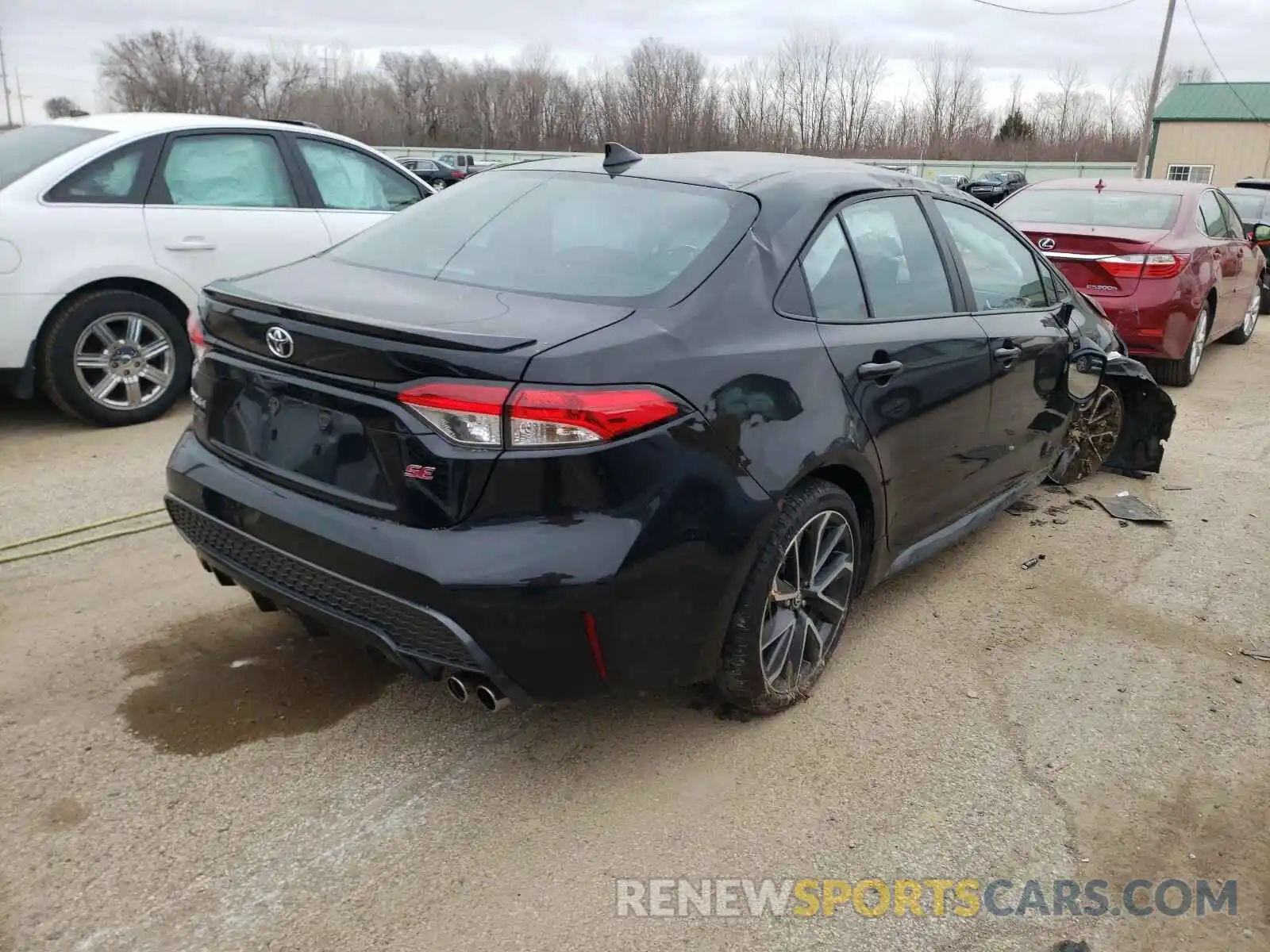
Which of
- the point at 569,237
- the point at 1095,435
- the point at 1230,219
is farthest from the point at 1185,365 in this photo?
the point at 569,237

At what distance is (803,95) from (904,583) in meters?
76.4

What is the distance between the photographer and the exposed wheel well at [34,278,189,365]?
5324 mm

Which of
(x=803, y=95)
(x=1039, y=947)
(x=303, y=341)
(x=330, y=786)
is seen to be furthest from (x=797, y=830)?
(x=803, y=95)

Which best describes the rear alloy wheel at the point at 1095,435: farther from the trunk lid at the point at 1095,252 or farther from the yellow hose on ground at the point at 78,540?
the yellow hose on ground at the point at 78,540

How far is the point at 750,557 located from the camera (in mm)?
2699

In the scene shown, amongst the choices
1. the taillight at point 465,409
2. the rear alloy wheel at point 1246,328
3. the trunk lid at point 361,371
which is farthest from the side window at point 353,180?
the rear alloy wheel at point 1246,328

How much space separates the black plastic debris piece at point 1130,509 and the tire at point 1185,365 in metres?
3.33

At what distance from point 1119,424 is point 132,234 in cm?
555

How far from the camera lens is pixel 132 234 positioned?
5.61 m

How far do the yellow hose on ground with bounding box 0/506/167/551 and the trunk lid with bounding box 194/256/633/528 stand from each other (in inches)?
69.3

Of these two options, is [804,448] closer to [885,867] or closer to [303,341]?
[885,867]

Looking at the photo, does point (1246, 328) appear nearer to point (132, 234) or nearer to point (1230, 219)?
point (1230, 219)

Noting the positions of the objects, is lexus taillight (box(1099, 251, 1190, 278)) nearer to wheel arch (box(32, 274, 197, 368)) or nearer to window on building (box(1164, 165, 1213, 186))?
wheel arch (box(32, 274, 197, 368))

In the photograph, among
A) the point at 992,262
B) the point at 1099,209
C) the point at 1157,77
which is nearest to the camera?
the point at 992,262
